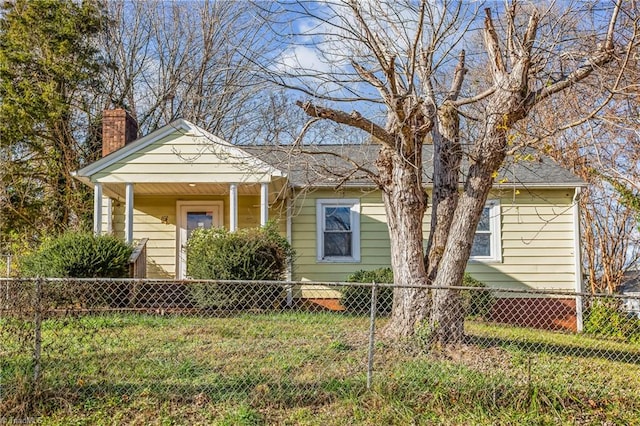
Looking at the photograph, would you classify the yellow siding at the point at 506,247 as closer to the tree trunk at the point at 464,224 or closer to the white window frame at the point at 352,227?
the white window frame at the point at 352,227

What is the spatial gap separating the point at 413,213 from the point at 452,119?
4.30 feet

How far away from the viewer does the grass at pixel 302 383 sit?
4.31 m

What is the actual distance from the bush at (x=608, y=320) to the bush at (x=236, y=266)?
6232 mm

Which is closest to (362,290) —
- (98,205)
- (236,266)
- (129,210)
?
(236,266)

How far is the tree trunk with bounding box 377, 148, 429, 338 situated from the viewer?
6262mm

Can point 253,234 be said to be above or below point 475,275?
above

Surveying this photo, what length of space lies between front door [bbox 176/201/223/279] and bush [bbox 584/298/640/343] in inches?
326

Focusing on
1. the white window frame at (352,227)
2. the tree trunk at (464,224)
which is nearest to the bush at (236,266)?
the white window frame at (352,227)

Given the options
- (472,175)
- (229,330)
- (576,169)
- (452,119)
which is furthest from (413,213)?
(576,169)

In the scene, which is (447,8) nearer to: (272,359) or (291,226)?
(272,359)

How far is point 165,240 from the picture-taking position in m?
11.7

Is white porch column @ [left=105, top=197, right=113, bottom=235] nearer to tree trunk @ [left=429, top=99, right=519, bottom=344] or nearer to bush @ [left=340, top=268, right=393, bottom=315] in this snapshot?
bush @ [left=340, top=268, right=393, bottom=315]

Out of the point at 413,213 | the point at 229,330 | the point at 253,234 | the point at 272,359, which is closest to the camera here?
the point at 272,359

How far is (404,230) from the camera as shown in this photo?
6445 mm
